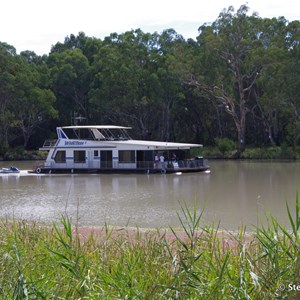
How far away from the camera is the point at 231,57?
4591cm

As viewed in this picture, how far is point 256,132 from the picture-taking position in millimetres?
52875

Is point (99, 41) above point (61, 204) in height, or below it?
above

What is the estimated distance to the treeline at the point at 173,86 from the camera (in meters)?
44.7

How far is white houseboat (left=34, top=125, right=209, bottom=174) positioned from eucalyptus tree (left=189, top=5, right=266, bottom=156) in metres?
12.0

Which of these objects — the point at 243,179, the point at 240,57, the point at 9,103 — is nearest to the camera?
the point at 243,179

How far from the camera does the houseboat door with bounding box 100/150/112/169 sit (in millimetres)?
35000

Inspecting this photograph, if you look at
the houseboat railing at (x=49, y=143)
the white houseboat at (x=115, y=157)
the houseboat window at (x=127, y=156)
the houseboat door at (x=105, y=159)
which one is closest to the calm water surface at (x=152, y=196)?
the white houseboat at (x=115, y=157)

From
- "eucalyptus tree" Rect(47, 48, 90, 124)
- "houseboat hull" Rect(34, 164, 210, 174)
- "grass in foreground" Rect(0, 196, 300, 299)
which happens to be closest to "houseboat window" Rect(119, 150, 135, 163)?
"houseboat hull" Rect(34, 164, 210, 174)

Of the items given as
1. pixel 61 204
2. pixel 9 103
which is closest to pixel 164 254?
pixel 61 204

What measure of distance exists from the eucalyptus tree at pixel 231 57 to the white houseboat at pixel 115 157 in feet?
39.2

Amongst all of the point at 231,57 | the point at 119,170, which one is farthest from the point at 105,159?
the point at 231,57

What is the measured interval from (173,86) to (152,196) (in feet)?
89.1

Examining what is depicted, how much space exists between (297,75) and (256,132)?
11.8 m

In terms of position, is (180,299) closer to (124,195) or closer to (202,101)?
(124,195)
